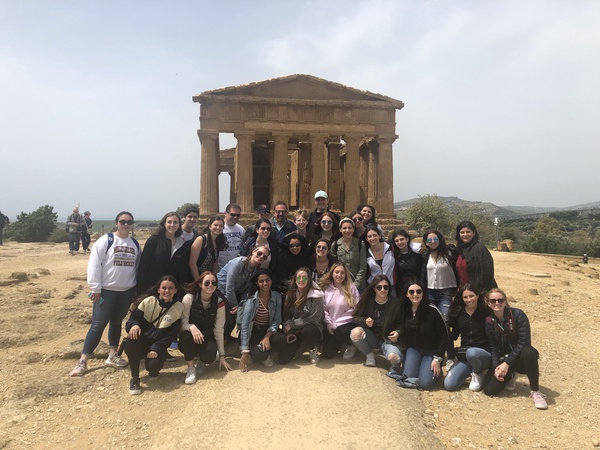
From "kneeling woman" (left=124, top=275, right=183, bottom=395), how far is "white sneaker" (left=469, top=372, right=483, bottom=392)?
4.00m

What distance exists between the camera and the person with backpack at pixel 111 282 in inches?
221

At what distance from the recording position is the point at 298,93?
1862cm

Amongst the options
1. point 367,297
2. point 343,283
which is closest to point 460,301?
point 367,297

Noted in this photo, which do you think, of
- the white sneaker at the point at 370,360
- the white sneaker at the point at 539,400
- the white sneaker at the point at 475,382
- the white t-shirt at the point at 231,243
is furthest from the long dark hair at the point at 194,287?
the white sneaker at the point at 539,400

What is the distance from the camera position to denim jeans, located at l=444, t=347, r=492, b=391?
5.25 meters

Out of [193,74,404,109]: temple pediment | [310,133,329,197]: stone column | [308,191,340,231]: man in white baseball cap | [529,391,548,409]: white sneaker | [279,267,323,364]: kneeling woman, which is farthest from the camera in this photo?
[310,133,329,197]: stone column

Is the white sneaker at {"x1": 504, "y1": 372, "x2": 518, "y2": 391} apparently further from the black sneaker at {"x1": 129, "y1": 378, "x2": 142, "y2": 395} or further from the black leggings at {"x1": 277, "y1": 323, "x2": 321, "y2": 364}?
the black sneaker at {"x1": 129, "y1": 378, "x2": 142, "y2": 395}

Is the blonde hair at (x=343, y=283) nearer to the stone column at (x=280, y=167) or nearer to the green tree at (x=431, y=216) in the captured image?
the stone column at (x=280, y=167)

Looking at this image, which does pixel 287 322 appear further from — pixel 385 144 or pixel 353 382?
pixel 385 144

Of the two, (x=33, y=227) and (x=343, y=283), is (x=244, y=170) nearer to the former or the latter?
(x=343, y=283)

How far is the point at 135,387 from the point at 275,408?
1913 mm

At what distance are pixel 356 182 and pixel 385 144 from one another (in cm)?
228

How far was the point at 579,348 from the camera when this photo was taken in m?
7.43

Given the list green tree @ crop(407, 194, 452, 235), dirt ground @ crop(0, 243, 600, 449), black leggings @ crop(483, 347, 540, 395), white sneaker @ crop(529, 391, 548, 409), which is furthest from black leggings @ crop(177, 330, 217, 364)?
green tree @ crop(407, 194, 452, 235)
